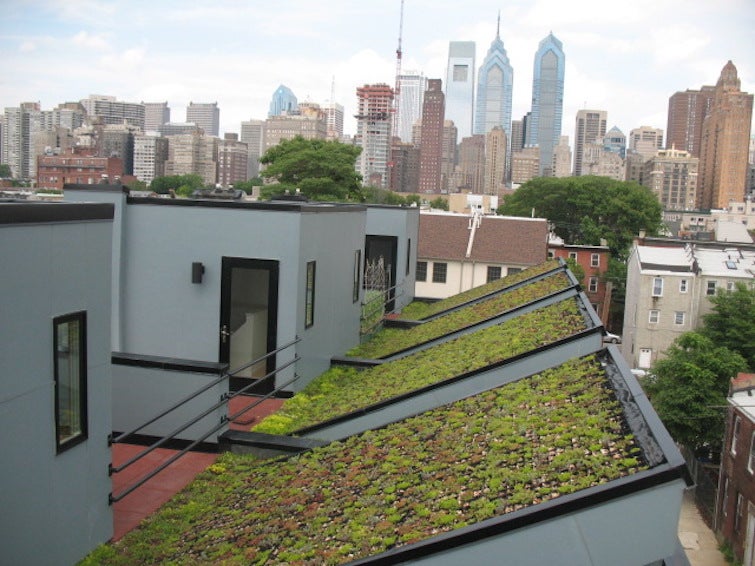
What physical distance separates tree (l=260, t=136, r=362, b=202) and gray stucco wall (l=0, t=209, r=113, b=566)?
47.2m

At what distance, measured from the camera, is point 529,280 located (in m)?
19.5

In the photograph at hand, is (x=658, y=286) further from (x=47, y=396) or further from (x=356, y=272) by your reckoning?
(x=47, y=396)

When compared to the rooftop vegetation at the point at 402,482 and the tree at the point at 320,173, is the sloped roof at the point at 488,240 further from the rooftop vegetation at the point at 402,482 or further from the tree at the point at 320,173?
the rooftop vegetation at the point at 402,482

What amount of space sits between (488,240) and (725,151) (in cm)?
16087

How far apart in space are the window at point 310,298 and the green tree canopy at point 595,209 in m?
58.2

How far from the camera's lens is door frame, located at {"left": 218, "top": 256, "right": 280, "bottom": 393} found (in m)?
10.7

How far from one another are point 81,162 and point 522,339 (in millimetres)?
87949

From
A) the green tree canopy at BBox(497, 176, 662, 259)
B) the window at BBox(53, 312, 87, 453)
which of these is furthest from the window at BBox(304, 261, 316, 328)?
the green tree canopy at BBox(497, 176, 662, 259)

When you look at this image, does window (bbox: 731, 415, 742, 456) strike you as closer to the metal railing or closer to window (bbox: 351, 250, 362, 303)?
window (bbox: 351, 250, 362, 303)

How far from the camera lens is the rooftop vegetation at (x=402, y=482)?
18.3 ft

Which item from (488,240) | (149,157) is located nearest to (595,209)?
(488,240)

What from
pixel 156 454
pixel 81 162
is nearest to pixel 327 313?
pixel 156 454

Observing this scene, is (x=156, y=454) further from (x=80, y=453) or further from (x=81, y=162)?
(x=81, y=162)

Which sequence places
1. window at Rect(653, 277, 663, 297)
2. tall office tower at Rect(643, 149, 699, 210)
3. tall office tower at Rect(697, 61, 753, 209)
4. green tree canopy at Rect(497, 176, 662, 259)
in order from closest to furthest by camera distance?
window at Rect(653, 277, 663, 297)
green tree canopy at Rect(497, 176, 662, 259)
tall office tower at Rect(697, 61, 753, 209)
tall office tower at Rect(643, 149, 699, 210)
